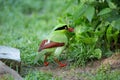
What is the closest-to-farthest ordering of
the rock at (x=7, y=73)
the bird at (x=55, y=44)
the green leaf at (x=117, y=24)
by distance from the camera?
the rock at (x=7, y=73) < the green leaf at (x=117, y=24) < the bird at (x=55, y=44)

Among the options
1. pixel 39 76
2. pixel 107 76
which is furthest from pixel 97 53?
pixel 39 76

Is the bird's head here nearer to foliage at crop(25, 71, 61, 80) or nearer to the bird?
the bird

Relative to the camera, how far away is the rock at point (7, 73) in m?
4.56

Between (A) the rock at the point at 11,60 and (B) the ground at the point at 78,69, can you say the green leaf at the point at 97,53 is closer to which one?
(B) the ground at the point at 78,69

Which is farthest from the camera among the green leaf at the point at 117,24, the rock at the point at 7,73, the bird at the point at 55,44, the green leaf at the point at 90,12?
the bird at the point at 55,44

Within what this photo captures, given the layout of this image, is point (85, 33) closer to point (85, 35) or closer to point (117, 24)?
point (85, 35)

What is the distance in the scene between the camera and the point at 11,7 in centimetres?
943

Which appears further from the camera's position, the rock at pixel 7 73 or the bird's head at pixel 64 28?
the bird's head at pixel 64 28

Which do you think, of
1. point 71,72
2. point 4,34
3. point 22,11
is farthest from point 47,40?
point 22,11

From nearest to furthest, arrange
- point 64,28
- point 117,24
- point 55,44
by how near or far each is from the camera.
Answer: point 117,24 → point 55,44 → point 64,28

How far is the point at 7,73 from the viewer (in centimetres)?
464

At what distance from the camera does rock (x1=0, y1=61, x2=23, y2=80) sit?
15.0ft

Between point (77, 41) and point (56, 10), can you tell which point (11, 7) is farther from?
point (77, 41)

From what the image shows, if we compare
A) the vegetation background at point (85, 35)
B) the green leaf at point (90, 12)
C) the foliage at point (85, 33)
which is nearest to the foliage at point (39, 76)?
the vegetation background at point (85, 35)
